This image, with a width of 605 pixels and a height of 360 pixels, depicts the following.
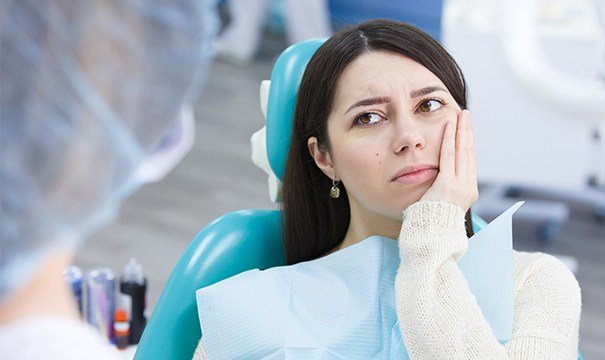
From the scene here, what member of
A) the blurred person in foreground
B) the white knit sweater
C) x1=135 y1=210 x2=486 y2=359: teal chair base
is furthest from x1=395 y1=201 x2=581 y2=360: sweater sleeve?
the blurred person in foreground

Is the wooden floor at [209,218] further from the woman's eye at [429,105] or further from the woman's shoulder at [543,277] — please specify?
the woman's eye at [429,105]

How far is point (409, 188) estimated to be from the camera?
1561mm

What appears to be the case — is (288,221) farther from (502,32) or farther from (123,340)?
(502,32)

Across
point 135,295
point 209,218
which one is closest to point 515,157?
point 209,218

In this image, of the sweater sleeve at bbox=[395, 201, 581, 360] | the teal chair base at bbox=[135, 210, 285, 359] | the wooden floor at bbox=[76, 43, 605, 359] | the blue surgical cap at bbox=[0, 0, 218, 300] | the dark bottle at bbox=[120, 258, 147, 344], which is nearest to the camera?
the blue surgical cap at bbox=[0, 0, 218, 300]

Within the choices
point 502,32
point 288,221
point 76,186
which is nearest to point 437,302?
point 288,221

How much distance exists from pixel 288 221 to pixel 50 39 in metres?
1.04

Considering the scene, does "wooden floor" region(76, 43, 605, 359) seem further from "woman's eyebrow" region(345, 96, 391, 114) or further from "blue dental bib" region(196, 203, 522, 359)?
"woman's eyebrow" region(345, 96, 391, 114)

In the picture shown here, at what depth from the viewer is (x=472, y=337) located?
1.44m

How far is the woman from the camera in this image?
4.85 ft

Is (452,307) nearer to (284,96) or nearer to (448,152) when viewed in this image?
(448,152)

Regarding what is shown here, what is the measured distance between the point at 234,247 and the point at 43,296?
95cm

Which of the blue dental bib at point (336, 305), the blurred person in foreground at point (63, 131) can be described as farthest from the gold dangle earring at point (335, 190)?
the blurred person in foreground at point (63, 131)

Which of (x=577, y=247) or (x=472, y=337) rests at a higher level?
(x=472, y=337)
